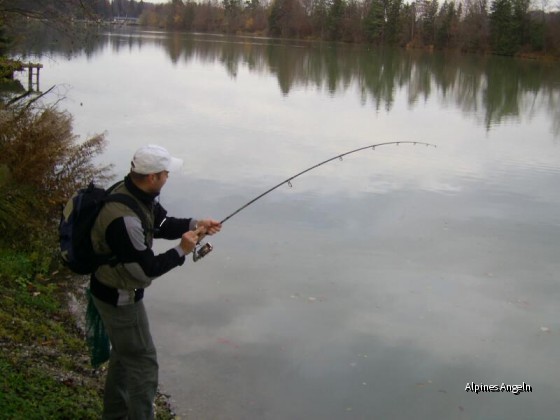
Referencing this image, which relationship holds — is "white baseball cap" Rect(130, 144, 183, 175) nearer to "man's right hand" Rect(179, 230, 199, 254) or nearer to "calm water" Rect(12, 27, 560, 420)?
"man's right hand" Rect(179, 230, 199, 254)

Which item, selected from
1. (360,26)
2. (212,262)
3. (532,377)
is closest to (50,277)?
(212,262)

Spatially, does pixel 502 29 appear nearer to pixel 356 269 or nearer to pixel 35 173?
pixel 356 269

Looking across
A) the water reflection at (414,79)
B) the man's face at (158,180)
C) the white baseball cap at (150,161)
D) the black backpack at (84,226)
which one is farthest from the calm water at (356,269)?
the water reflection at (414,79)

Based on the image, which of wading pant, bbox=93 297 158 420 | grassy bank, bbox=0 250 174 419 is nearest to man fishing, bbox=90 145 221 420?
wading pant, bbox=93 297 158 420

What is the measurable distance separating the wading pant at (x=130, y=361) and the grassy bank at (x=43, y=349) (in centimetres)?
48

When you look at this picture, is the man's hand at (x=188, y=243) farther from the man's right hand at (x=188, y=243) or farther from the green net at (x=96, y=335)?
the green net at (x=96, y=335)

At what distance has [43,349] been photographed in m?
4.64

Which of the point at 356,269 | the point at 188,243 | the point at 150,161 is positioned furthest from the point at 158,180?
the point at 356,269

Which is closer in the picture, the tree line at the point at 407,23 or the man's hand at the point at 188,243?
the man's hand at the point at 188,243

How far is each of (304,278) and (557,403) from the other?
9.67ft

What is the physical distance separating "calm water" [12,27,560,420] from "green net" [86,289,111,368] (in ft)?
3.91

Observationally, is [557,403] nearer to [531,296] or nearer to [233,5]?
[531,296]

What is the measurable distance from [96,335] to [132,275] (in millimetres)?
622

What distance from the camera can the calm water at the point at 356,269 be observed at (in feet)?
17.0
